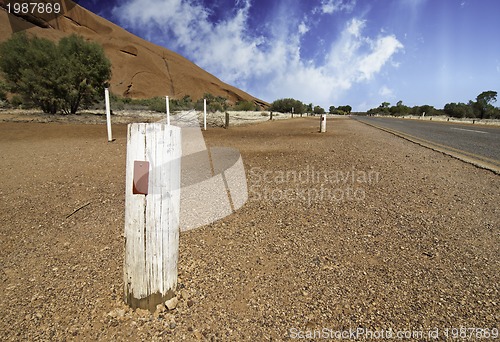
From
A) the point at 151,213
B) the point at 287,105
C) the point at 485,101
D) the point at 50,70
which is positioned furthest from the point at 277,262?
the point at 485,101

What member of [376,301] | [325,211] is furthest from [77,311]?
[325,211]

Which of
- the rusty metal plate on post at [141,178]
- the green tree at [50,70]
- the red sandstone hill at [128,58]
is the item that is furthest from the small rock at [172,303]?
the red sandstone hill at [128,58]

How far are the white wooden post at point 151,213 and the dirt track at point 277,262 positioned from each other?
0.20 meters

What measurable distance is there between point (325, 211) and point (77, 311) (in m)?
2.77

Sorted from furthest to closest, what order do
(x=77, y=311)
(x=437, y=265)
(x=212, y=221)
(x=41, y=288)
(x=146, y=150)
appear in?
Result: 1. (x=212, y=221)
2. (x=437, y=265)
3. (x=41, y=288)
4. (x=77, y=311)
5. (x=146, y=150)

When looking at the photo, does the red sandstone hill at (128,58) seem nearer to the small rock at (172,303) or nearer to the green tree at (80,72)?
the green tree at (80,72)

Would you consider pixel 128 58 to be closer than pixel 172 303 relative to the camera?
No

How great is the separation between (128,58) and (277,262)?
87.6 metres

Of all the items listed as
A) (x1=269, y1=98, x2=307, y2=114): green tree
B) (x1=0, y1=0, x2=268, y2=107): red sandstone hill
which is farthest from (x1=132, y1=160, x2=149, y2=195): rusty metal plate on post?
(x1=0, y1=0, x2=268, y2=107): red sandstone hill

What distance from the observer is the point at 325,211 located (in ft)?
11.1

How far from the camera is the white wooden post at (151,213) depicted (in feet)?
5.08

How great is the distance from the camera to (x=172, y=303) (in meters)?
1.81

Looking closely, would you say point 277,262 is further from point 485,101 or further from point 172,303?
point 485,101

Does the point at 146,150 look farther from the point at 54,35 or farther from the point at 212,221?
the point at 54,35
